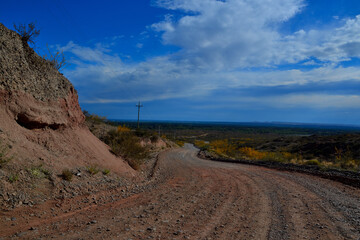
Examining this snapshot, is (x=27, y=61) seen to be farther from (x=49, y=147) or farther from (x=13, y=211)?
(x=13, y=211)

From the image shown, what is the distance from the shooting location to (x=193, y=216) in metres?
5.69

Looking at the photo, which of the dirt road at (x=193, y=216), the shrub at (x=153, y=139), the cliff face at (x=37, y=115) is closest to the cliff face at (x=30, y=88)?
the cliff face at (x=37, y=115)

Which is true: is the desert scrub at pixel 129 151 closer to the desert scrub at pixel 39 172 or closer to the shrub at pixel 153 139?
the desert scrub at pixel 39 172

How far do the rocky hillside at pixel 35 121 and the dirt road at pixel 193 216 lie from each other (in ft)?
4.35

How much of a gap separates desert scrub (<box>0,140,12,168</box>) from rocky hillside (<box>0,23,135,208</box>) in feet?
0.09

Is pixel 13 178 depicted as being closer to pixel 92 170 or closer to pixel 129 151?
Result: pixel 92 170

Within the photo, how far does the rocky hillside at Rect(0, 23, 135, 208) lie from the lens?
6.70 meters

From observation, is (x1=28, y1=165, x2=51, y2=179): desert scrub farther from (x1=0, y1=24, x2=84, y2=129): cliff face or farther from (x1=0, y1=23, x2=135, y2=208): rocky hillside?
(x1=0, y1=24, x2=84, y2=129): cliff face

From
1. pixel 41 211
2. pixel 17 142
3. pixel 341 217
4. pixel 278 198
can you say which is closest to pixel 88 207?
pixel 41 211

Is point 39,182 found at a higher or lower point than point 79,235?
higher

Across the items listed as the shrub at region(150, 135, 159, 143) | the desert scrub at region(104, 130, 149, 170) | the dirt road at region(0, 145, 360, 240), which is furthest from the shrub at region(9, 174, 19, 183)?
the shrub at region(150, 135, 159, 143)

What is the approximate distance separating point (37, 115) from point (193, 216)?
21.7 ft

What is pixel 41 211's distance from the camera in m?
5.21

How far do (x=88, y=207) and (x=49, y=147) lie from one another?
340 cm
